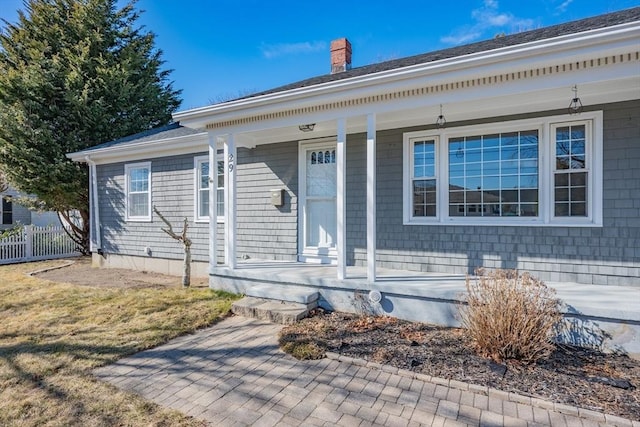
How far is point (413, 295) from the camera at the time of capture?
4.61m

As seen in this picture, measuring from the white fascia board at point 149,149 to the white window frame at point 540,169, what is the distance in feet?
14.7

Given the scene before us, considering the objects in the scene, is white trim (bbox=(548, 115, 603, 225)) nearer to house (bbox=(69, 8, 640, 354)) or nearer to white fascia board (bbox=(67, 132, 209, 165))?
house (bbox=(69, 8, 640, 354))

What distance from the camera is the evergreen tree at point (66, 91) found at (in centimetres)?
1091

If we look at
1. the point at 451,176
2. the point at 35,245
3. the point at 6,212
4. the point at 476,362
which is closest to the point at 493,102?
the point at 451,176

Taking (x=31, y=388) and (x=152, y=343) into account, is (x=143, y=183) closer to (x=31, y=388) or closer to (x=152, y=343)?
(x=152, y=343)

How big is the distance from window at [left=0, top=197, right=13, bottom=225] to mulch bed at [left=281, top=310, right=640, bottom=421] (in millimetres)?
19025

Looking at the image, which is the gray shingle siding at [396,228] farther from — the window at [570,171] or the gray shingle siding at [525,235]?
the window at [570,171]

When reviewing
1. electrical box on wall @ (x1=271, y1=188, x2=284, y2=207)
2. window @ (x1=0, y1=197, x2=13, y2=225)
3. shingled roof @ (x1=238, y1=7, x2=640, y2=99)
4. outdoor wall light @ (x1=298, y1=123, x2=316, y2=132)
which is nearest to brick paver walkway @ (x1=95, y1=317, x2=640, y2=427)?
electrical box on wall @ (x1=271, y1=188, x2=284, y2=207)

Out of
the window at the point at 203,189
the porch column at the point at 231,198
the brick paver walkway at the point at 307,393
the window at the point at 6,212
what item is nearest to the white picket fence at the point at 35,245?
the window at the point at 203,189

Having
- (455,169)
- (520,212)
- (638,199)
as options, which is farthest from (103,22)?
(638,199)

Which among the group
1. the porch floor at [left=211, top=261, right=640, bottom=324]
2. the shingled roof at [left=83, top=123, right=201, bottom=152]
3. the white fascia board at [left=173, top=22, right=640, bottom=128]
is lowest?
the porch floor at [left=211, top=261, right=640, bottom=324]

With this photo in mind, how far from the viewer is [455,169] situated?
18.6 ft

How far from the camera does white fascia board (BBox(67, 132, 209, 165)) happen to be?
772 cm

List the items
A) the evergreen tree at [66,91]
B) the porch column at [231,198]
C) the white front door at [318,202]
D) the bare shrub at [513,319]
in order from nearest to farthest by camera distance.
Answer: the bare shrub at [513,319] → the porch column at [231,198] → the white front door at [318,202] → the evergreen tree at [66,91]
